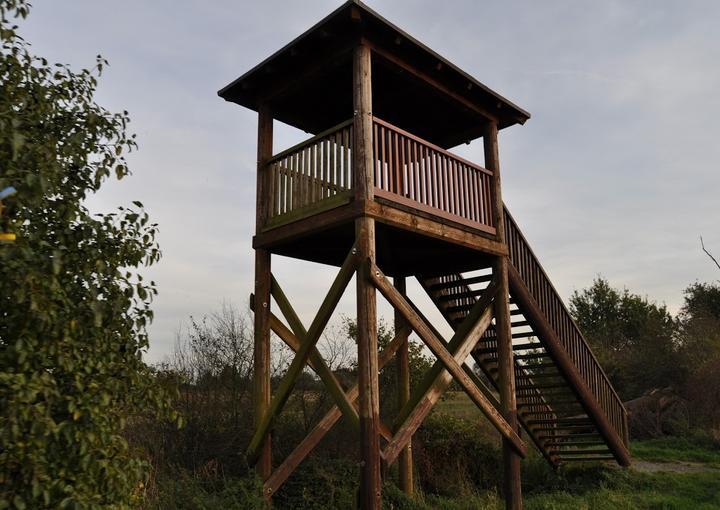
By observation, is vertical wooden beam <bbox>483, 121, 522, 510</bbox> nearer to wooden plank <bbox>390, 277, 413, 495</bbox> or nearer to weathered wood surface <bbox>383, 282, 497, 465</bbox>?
weathered wood surface <bbox>383, 282, 497, 465</bbox>

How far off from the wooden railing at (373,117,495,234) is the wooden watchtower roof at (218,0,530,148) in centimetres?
102

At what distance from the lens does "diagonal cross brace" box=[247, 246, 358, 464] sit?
7957mm

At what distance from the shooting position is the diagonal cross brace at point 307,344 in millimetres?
7957

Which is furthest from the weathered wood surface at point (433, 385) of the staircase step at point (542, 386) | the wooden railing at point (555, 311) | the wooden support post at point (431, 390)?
the staircase step at point (542, 386)

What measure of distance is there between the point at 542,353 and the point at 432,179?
4.28m

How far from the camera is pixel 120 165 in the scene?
Result: 4.61 meters

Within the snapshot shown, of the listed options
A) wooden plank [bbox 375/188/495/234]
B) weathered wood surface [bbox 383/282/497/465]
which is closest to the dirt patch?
weathered wood surface [bbox 383/282/497/465]

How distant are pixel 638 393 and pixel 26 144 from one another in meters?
23.8

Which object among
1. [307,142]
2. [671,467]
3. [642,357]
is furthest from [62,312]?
[642,357]

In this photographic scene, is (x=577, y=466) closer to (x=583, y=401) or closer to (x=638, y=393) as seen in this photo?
(x=583, y=401)

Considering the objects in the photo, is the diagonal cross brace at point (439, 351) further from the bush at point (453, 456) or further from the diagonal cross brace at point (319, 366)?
the bush at point (453, 456)

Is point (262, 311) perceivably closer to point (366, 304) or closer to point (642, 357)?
point (366, 304)

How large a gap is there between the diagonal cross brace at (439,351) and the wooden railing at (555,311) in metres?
2.27

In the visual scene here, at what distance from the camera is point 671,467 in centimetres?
1384
